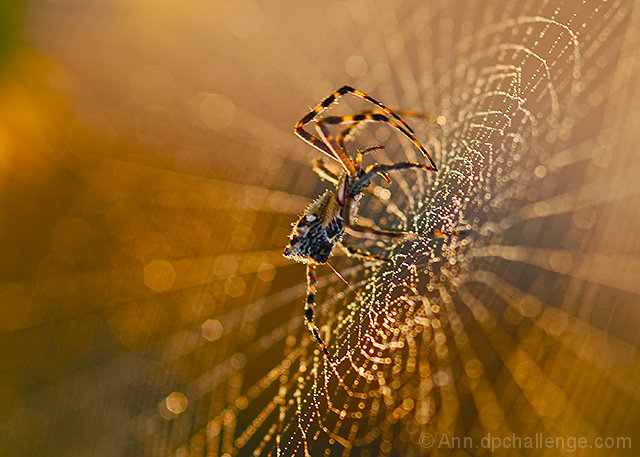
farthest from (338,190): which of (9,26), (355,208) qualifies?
(9,26)

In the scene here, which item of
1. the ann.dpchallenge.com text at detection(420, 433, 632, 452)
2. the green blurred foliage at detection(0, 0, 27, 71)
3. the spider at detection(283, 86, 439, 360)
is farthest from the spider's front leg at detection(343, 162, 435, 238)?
the green blurred foliage at detection(0, 0, 27, 71)

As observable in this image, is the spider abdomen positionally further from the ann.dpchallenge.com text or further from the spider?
the ann.dpchallenge.com text

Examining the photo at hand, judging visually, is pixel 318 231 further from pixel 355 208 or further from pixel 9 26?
pixel 9 26

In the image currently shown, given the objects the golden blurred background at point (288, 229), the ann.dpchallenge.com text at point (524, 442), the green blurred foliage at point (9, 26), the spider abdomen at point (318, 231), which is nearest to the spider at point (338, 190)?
the spider abdomen at point (318, 231)

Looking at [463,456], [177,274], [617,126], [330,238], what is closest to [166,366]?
[177,274]

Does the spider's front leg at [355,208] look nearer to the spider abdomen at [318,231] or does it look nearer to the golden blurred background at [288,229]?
the spider abdomen at [318,231]

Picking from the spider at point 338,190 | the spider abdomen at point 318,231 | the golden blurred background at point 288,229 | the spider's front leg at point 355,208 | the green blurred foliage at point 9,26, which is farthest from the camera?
the green blurred foliage at point 9,26
